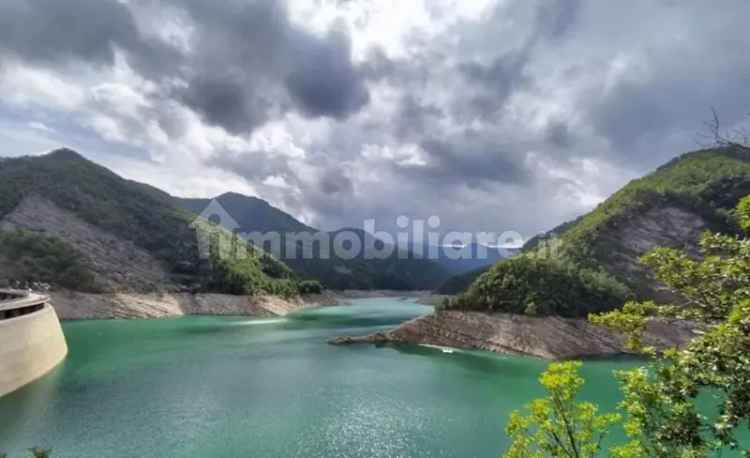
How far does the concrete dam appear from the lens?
121 feet

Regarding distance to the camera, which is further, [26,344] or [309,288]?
[309,288]

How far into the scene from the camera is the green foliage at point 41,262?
92.4 metres

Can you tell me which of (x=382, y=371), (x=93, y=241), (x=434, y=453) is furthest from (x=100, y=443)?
(x=93, y=241)

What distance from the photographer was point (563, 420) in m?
8.62

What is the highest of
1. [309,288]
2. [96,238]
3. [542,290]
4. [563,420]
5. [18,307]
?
[96,238]

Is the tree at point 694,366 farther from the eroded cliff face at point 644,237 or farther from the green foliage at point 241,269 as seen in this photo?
the green foliage at point 241,269

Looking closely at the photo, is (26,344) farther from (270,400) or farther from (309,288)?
(309,288)

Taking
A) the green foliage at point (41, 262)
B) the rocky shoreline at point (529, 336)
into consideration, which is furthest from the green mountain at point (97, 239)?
the rocky shoreline at point (529, 336)

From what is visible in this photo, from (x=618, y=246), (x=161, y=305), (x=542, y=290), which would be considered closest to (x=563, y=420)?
(x=542, y=290)

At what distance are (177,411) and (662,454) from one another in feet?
109

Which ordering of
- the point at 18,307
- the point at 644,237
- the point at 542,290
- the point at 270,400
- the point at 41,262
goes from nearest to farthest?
1. the point at 270,400
2. the point at 18,307
3. the point at 542,290
4. the point at 644,237
5. the point at 41,262

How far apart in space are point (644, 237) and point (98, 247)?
428 ft

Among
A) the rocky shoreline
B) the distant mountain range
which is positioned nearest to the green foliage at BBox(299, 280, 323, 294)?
the distant mountain range

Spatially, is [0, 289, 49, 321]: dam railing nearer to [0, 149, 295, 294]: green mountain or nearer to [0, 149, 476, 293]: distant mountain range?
[0, 149, 295, 294]: green mountain
